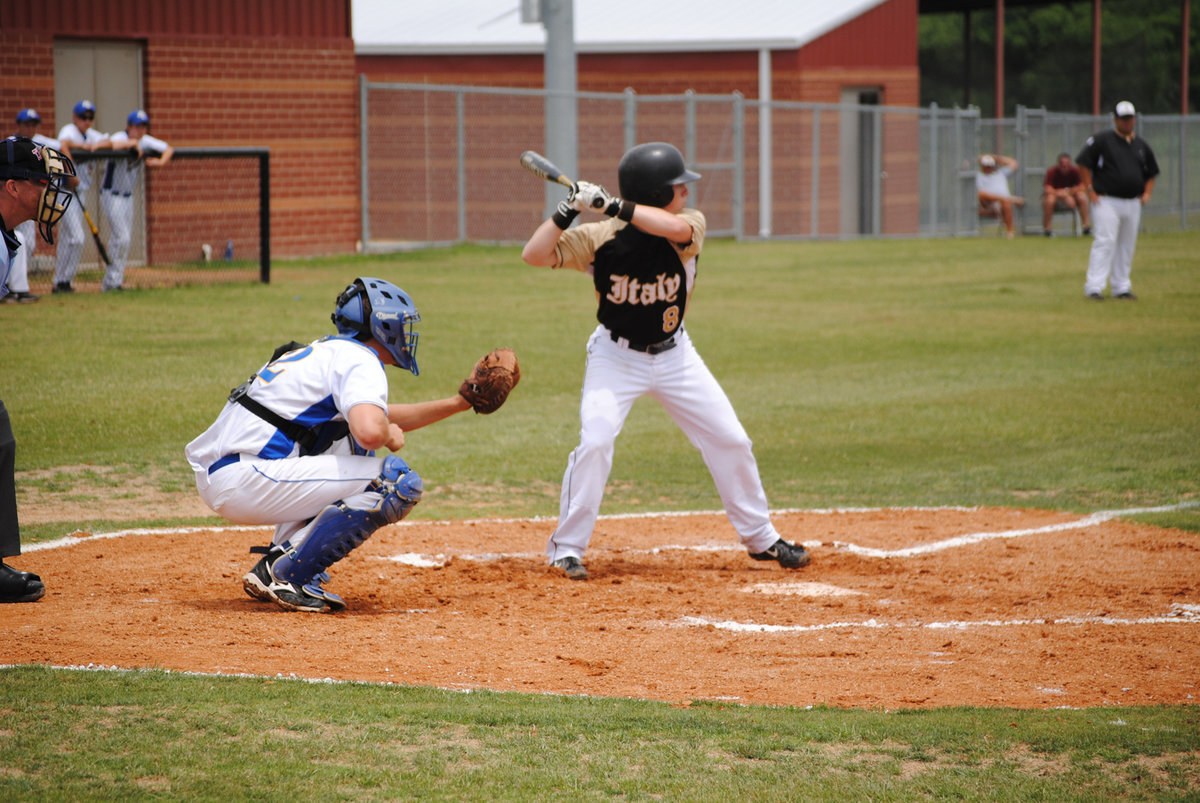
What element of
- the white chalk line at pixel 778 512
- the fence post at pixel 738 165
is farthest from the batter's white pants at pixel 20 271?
the fence post at pixel 738 165

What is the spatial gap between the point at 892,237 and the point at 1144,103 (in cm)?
3438

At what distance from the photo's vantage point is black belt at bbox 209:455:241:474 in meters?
5.24

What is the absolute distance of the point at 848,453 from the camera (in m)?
9.77

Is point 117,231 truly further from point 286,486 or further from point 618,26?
point 618,26

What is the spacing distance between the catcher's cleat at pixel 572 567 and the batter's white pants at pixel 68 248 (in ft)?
35.3

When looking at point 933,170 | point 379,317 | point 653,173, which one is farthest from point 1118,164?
point 379,317

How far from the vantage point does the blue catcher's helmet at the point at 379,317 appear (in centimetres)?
A: 522

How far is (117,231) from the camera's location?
1555 centimetres

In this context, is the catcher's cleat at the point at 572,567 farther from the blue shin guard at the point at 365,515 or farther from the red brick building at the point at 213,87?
the red brick building at the point at 213,87

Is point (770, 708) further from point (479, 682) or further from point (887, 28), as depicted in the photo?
point (887, 28)

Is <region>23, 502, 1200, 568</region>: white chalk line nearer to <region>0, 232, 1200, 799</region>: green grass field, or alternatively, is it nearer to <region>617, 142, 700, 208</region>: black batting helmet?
<region>0, 232, 1200, 799</region>: green grass field

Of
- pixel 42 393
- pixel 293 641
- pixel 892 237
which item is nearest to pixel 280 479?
pixel 293 641

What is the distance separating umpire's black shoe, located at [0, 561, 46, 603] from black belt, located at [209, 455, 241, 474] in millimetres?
930

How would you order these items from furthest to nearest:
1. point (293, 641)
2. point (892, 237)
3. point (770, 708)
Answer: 1. point (892, 237)
2. point (293, 641)
3. point (770, 708)
